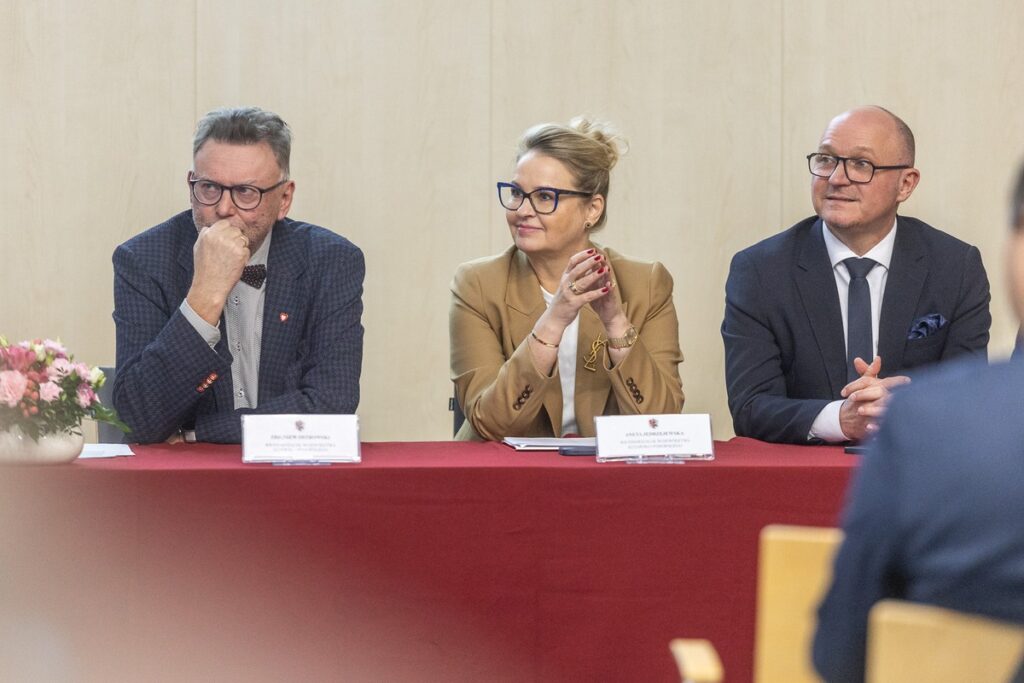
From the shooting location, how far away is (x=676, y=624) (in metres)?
→ 2.36

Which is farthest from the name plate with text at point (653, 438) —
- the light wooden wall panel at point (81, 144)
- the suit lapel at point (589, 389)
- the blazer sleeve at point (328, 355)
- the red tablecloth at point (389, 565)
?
the light wooden wall panel at point (81, 144)

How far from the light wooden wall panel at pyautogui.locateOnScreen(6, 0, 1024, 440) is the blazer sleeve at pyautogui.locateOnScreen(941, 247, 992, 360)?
124cm

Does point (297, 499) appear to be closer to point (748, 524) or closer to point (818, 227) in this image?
point (748, 524)

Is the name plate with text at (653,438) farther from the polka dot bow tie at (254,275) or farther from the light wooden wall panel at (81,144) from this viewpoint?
the light wooden wall panel at (81,144)

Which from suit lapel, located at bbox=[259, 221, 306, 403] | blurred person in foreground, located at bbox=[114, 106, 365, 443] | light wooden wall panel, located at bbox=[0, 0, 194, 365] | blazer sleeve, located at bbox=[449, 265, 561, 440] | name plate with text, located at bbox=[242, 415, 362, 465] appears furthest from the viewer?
light wooden wall panel, located at bbox=[0, 0, 194, 365]

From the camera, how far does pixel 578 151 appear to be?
131 inches

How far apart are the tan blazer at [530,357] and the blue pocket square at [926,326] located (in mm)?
598

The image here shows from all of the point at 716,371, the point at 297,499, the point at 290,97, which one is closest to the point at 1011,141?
the point at 716,371

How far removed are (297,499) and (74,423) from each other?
447 millimetres

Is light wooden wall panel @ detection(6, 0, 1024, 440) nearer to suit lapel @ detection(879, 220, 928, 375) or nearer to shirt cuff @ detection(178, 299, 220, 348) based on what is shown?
suit lapel @ detection(879, 220, 928, 375)

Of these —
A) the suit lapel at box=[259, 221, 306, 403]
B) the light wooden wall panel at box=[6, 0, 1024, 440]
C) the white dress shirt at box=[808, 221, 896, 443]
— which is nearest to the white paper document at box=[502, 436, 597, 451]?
the suit lapel at box=[259, 221, 306, 403]

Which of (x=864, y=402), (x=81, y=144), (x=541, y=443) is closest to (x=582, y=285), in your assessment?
(x=541, y=443)

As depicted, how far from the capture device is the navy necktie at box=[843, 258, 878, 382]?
3.29m

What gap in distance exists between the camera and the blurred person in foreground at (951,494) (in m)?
0.99
